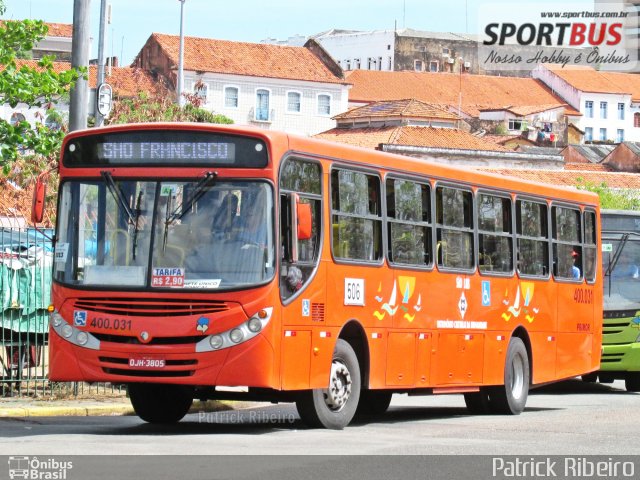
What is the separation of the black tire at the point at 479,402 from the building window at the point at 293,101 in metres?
91.5

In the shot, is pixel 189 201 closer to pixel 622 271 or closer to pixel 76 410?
pixel 76 410

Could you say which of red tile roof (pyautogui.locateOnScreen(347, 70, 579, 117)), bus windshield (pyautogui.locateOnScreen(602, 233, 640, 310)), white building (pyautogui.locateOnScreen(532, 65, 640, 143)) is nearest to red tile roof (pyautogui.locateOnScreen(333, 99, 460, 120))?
red tile roof (pyautogui.locateOnScreen(347, 70, 579, 117))

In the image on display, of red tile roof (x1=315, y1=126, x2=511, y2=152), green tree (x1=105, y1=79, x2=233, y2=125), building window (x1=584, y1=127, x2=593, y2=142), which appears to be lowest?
green tree (x1=105, y1=79, x2=233, y2=125)

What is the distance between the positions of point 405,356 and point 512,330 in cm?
319

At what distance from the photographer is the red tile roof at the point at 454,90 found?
13238 cm

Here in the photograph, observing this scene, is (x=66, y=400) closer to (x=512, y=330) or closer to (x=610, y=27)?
(x=512, y=330)

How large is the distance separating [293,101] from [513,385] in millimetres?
92126

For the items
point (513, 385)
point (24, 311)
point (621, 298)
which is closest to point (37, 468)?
point (24, 311)

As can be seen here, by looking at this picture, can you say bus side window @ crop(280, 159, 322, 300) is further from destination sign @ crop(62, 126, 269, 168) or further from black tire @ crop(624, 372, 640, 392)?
black tire @ crop(624, 372, 640, 392)

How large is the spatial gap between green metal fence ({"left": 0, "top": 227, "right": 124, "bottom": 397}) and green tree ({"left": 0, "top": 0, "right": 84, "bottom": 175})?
6.57ft

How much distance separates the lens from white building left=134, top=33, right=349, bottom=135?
106 meters

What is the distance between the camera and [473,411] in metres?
20.0

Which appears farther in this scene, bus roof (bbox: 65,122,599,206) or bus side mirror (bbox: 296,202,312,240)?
bus roof (bbox: 65,122,599,206)

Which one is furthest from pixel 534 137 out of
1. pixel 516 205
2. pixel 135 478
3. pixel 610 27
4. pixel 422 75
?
pixel 135 478
